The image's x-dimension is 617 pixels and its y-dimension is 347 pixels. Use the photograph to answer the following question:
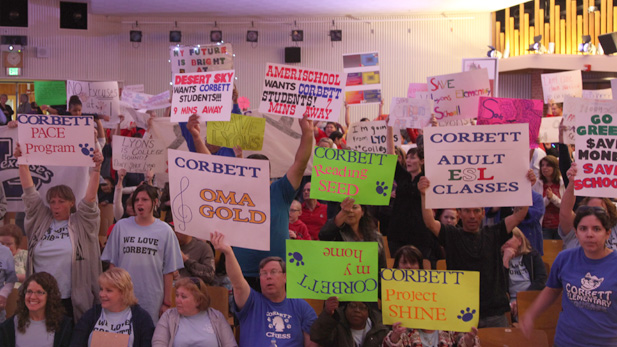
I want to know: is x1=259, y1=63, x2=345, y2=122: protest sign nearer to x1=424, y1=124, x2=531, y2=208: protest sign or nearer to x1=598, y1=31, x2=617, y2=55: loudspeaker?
x1=424, y1=124, x2=531, y2=208: protest sign

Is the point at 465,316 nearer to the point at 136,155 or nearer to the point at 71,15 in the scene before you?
the point at 136,155

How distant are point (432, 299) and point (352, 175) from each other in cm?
98

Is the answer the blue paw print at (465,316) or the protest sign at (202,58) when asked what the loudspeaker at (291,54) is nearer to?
the protest sign at (202,58)

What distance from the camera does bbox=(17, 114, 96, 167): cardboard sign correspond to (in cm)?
552

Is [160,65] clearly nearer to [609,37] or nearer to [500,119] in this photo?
[609,37]

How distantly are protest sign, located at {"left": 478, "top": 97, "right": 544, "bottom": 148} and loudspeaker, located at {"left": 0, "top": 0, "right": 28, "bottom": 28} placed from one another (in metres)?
14.1

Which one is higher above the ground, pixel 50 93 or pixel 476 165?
pixel 50 93

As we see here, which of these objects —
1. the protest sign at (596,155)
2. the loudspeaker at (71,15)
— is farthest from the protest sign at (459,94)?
the loudspeaker at (71,15)

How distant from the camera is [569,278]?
410 centimetres

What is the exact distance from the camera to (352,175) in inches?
183

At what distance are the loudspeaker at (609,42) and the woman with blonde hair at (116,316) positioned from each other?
13.2m

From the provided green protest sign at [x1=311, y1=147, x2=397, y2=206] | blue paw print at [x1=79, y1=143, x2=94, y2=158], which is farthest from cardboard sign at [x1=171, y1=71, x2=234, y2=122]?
green protest sign at [x1=311, y1=147, x2=397, y2=206]

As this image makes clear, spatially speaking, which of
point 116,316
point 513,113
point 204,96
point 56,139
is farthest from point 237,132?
point 513,113

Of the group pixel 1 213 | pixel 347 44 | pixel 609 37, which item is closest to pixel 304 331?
pixel 1 213
